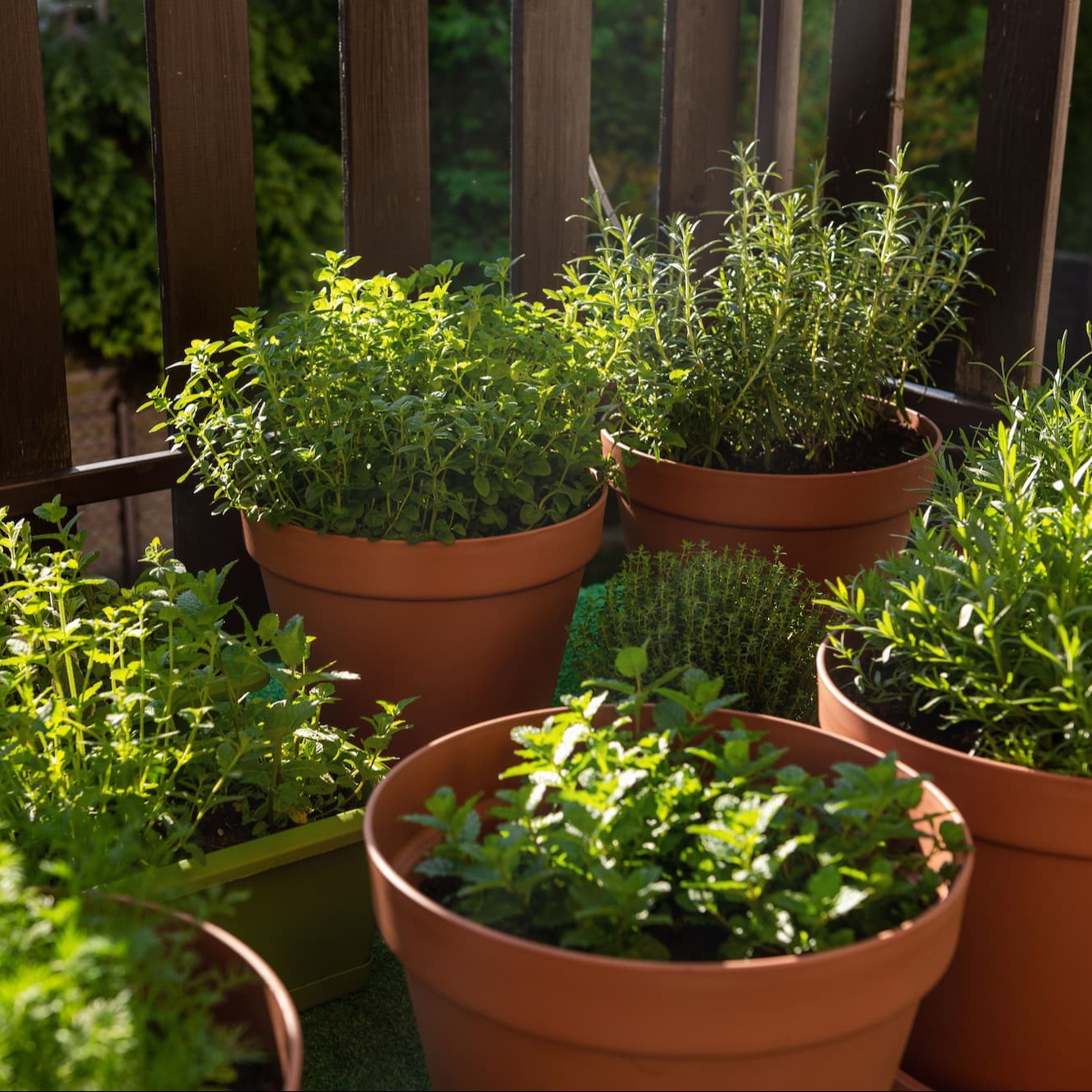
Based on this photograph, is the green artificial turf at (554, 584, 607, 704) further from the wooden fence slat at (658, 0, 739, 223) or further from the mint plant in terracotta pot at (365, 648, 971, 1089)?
the wooden fence slat at (658, 0, 739, 223)

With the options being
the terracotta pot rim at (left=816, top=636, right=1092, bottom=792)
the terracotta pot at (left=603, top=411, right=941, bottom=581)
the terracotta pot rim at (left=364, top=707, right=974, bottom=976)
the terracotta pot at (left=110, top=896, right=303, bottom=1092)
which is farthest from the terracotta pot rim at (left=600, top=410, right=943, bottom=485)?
the terracotta pot at (left=110, top=896, right=303, bottom=1092)

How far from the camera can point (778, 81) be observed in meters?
2.73

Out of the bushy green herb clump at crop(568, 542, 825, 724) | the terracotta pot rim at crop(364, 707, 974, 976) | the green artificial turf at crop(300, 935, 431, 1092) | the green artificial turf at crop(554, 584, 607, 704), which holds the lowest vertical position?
the green artificial turf at crop(300, 935, 431, 1092)

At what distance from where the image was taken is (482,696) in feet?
5.86

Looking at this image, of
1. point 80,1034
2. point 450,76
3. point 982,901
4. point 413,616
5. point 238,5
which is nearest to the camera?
point 80,1034

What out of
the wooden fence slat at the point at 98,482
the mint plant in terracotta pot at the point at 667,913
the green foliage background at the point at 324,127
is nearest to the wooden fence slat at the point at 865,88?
the wooden fence slat at the point at 98,482

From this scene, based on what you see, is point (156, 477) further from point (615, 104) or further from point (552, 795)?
point (615, 104)

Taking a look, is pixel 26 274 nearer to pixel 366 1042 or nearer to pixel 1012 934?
pixel 366 1042

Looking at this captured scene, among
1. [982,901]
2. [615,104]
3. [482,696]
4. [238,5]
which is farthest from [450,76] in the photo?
[982,901]

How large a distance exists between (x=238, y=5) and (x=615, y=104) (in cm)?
585

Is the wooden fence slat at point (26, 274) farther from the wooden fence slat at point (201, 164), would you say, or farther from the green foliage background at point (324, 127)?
the green foliage background at point (324, 127)

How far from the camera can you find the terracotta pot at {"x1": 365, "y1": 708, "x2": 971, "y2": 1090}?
930 mm

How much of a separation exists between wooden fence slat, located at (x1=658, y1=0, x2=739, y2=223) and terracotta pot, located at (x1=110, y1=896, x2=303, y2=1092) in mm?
1930

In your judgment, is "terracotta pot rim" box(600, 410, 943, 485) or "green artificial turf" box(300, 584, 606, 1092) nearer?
"green artificial turf" box(300, 584, 606, 1092)
